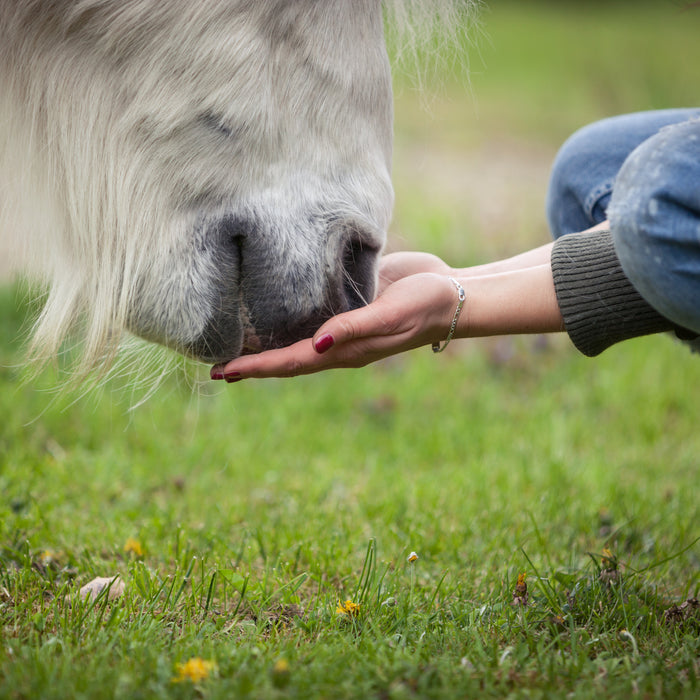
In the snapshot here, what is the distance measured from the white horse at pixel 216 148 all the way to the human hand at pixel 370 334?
0.13 ft

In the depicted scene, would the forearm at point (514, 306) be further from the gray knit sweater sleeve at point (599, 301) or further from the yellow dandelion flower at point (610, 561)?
the yellow dandelion flower at point (610, 561)

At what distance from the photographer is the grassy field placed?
139 cm

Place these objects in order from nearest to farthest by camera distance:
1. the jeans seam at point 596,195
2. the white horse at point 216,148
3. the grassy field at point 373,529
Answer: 1. the grassy field at point 373,529
2. the white horse at point 216,148
3. the jeans seam at point 596,195

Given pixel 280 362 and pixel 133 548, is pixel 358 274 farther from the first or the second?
pixel 133 548

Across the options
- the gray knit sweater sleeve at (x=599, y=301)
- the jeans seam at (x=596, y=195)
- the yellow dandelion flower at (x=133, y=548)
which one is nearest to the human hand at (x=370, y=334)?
the gray knit sweater sleeve at (x=599, y=301)

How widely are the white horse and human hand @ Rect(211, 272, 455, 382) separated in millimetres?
41

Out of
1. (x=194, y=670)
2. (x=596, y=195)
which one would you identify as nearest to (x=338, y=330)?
(x=194, y=670)

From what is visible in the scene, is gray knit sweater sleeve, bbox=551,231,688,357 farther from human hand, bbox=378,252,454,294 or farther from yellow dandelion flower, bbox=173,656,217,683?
yellow dandelion flower, bbox=173,656,217,683

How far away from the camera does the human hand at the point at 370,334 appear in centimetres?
166

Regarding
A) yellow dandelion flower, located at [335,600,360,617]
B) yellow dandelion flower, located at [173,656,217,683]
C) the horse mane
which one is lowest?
yellow dandelion flower, located at [335,600,360,617]

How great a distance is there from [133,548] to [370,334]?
2.68ft

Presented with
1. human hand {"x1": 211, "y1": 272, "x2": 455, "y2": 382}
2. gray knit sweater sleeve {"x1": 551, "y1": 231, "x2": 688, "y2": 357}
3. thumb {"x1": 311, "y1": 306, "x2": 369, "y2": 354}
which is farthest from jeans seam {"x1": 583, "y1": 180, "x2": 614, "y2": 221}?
thumb {"x1": 311, "y1": 306, "x2": 369, "y2": 354}

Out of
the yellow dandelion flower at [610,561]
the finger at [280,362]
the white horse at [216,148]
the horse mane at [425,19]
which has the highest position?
the horse mane at [425,19]

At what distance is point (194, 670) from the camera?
1292 millimetres
